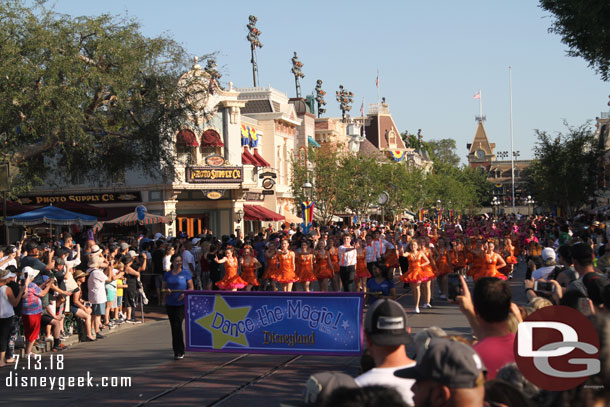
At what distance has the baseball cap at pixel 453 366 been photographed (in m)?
3.52

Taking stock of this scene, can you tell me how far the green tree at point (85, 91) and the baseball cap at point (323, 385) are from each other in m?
18.0

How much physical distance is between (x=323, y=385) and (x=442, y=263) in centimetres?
1536

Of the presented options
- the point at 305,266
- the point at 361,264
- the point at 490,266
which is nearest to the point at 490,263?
the point at 490,266

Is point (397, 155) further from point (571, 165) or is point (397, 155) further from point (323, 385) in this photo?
point (323, 385)

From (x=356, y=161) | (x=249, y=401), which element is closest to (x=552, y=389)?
(x=249, y=401)

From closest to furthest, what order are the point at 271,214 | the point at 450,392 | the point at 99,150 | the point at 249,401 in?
the point at 450,392 < the point at 249,401 < the point at 99,150 < the point at 271,214

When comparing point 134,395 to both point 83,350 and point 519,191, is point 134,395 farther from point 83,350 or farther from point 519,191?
point 519,191

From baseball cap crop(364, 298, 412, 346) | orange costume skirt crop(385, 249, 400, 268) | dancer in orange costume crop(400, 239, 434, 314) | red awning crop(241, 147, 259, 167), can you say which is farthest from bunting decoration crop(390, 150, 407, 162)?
baseball cap crop(364, 298, 412, 346)

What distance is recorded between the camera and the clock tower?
172 metres

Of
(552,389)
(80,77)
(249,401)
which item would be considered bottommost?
(249,401)

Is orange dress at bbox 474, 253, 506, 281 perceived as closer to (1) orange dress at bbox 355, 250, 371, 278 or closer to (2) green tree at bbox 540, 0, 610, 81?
(1) orange dress at bbox 355, 250, 371, 278

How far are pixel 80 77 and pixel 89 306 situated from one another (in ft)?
27.8

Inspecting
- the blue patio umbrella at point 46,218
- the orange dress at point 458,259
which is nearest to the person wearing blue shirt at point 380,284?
the orange dress at point 458,259

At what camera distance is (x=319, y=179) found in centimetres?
4688
